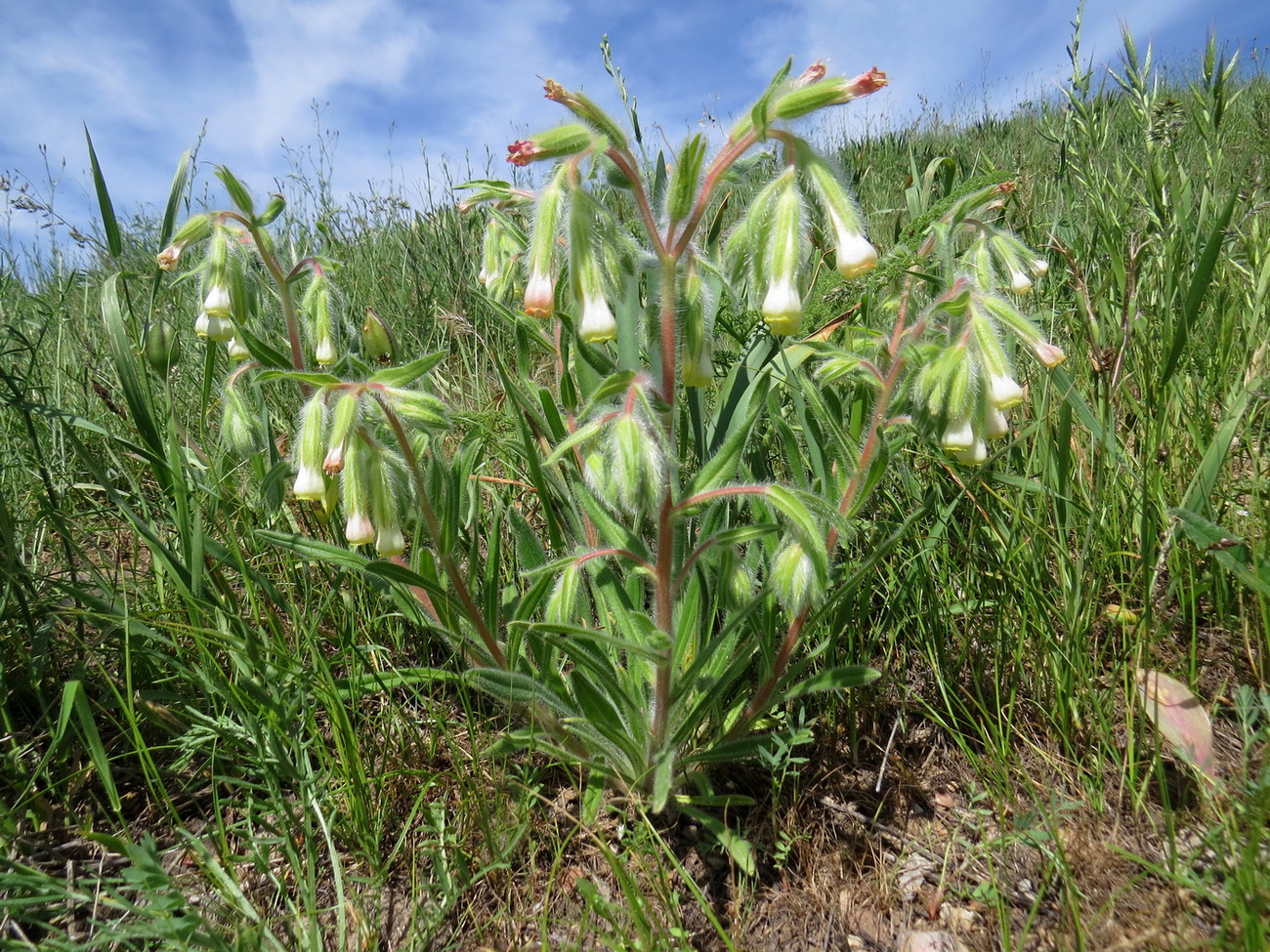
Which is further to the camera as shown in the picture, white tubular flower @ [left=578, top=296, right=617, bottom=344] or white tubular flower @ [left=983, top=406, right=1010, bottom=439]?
white tubular flower @ [left=983, top=406, right=1010, bottom=439]

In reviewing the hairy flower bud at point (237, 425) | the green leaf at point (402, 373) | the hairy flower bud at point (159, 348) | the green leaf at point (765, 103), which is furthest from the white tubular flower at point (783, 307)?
the hairy flower bud at point (159, 348)

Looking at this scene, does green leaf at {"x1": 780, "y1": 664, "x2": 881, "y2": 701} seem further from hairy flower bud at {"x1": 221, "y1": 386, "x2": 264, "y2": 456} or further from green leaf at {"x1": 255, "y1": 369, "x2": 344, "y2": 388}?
hairy flower bud at {"x1": 221, "y1": 386, "x2": 264, "y2": 456}

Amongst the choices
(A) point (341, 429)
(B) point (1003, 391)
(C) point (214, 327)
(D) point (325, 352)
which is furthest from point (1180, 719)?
(C) point (214, 327)

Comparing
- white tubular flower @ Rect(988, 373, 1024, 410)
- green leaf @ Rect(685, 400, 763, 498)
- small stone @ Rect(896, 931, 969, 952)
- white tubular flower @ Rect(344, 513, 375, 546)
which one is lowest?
small stone @ Rect(896, 931, 969, 952)

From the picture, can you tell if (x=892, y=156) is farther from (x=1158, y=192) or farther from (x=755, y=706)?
(x=755, y=706)

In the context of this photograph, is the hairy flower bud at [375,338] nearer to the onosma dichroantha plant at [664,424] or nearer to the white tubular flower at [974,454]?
the onosma dichroantha plant at [664,424]

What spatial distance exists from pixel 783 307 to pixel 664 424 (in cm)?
33

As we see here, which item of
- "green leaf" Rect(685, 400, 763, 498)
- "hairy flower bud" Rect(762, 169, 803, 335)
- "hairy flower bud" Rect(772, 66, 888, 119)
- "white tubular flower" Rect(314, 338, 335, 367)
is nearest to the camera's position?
"hairy flower bud" Rect(772, 66, 888, 119)

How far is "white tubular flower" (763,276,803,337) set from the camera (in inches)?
53.0

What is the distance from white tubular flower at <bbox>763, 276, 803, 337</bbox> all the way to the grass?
56 cm

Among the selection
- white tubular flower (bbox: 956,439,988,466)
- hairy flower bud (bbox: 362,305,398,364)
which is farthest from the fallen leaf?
hairy flower bud (bbox: 362,305,398,364)

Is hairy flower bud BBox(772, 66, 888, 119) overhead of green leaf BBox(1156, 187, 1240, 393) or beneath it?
overhead

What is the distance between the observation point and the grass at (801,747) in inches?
56.7

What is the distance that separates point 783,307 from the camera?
4.43 ft
